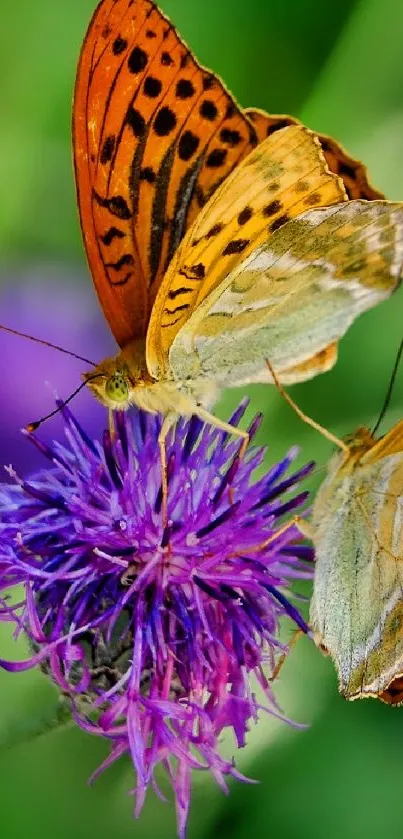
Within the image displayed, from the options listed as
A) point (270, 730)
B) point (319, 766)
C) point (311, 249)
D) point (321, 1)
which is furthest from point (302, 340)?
point (321, 1)

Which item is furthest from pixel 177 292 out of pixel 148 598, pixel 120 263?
pixel 148 598

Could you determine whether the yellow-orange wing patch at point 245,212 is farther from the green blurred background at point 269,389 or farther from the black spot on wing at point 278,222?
the green blurred background at point 269,389

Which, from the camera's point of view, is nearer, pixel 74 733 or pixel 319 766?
pixel 74 733

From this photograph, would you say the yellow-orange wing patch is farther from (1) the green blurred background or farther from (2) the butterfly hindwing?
(1) the green blurred background

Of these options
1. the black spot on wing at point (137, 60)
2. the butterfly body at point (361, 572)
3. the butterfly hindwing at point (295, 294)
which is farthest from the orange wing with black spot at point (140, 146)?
the butterfly body at point (361, 572)

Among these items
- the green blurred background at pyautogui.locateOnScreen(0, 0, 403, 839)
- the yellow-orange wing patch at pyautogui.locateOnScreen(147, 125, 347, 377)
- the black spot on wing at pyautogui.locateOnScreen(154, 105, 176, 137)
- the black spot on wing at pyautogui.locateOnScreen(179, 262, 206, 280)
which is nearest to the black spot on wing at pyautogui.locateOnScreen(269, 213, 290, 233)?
the yellow-orange wing patch at pyautogui.locateOnScreen(147, 125, 347, 377)

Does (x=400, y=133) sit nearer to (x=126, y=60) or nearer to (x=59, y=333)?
(x=59, y=333)
